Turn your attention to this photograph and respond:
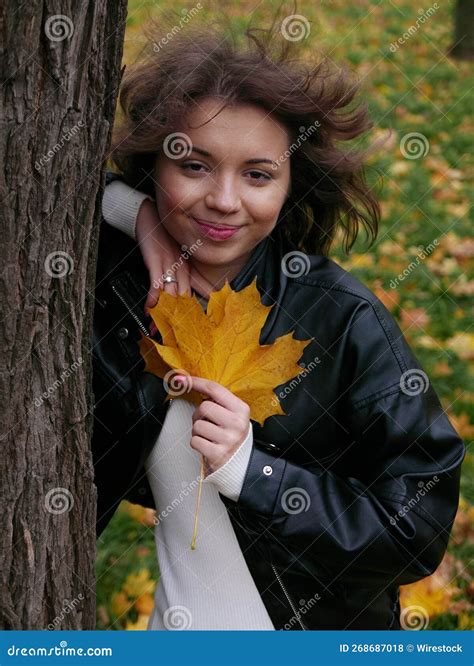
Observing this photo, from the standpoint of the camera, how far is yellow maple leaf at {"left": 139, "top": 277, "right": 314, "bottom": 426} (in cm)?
166

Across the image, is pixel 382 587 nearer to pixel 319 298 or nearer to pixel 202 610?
pixel 202 610

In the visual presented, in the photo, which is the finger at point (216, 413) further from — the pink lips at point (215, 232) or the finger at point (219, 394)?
the pink lips at point (215, 232)

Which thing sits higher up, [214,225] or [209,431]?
[214,225]

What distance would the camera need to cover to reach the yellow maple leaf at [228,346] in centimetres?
166

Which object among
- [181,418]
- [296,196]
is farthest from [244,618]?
[296,196]

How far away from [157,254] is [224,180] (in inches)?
8.8

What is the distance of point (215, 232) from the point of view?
175 cm

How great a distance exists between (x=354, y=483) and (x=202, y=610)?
412mm

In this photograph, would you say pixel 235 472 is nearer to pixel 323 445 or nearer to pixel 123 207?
pixel 323 445

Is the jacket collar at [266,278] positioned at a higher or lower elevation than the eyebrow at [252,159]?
lower
